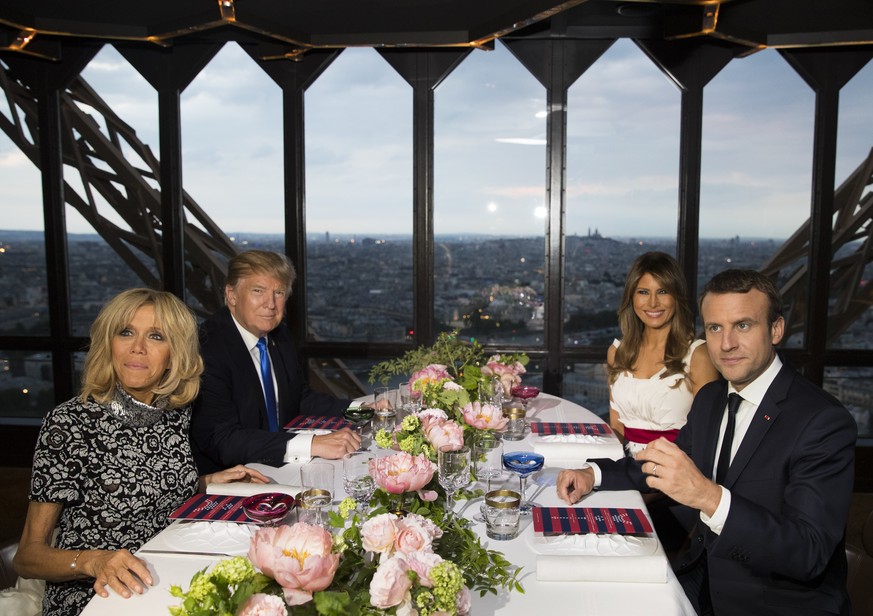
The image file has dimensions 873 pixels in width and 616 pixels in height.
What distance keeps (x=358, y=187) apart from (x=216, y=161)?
1.01 m

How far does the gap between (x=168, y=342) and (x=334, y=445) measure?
69cm

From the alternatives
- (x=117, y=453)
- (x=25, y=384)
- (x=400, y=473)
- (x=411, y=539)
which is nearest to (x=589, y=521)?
(x=400, y=473)

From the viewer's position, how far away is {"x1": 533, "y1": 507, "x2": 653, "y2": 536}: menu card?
5.81 feet

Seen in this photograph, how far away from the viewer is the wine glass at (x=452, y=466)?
1.79 meters

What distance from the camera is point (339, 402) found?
3369 mm

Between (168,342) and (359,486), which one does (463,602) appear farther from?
(168,342)

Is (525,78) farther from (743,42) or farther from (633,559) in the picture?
(633,559)

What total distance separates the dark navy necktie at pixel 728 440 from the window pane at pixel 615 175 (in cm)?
274

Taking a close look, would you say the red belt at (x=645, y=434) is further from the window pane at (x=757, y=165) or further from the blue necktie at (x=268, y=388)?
the window pane at (x=757, y=165)

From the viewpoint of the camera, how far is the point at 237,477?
2.29 metres

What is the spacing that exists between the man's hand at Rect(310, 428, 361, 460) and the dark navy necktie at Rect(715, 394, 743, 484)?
47.4 inches

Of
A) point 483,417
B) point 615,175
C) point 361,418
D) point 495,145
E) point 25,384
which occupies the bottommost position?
point 25,384

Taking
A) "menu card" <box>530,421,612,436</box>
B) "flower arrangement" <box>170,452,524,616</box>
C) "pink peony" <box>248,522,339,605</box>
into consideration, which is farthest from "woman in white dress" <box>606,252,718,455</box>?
"pink peony" <box>248,522,339,605</box>

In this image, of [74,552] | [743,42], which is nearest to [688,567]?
[74,552]
